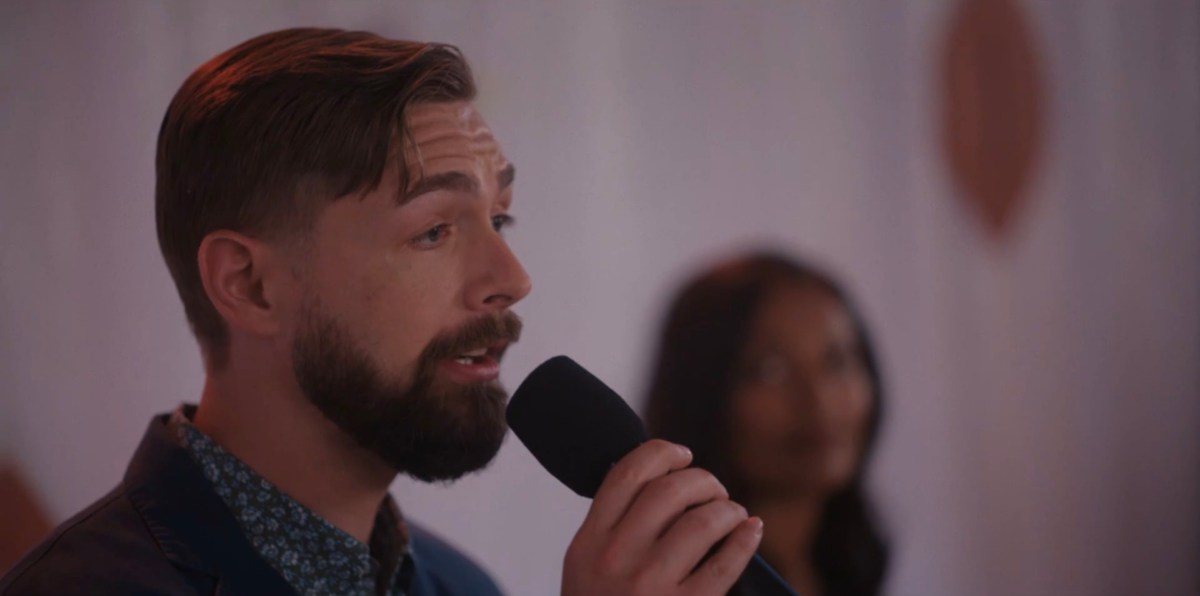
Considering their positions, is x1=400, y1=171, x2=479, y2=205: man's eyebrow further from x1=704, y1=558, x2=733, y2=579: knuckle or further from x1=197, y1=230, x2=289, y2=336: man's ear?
A: x1=704, y1=558, x2=733, y2=579: knuckle

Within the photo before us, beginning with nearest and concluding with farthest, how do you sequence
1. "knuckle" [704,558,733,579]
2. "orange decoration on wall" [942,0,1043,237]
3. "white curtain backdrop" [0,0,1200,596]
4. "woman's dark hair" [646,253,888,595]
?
1. "knuckle" [704,558,733,579]
2. "white curtain backdrop" [0,0,1200,596]
3. "woman's dark hair" [646,253,888,595]
4. "orange decoration on wall" [942,0,1043,237]

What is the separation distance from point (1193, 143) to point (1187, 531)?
1.00 metres

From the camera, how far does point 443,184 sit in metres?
1.35

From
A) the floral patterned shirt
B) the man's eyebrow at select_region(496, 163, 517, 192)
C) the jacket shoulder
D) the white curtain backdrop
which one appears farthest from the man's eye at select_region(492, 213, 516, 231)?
the white curtain backdrop

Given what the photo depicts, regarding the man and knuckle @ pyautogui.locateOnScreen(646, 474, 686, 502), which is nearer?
knuckle @ pyautogui.locateOnScreen(646, 474, 686, 502)

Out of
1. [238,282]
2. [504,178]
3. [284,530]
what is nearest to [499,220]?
[504,178]

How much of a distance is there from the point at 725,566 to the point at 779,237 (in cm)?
162

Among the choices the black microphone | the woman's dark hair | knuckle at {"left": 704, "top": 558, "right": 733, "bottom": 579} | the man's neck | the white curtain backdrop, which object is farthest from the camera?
the woman's dark hair

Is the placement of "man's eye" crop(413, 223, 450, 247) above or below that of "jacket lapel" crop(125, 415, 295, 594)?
above

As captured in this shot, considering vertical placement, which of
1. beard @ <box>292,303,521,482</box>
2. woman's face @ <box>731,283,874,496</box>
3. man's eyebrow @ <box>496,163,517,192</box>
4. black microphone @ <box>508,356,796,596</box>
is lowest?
woman's face @ <box>731,283,874,496</box>

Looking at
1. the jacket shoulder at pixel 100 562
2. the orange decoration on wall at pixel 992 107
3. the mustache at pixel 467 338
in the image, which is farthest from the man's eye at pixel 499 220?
the orange decoration on wall at pixel 992 107

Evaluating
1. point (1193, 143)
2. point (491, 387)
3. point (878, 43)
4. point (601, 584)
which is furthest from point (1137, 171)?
point (601, 584)

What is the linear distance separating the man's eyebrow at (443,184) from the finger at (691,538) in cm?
54

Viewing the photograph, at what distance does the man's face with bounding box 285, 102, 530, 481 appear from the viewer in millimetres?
1328
